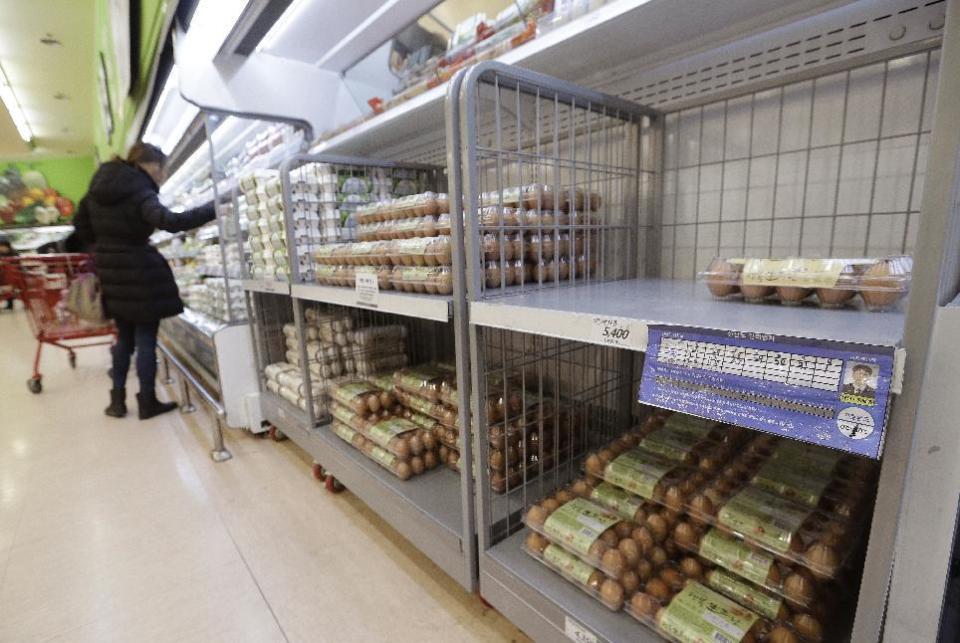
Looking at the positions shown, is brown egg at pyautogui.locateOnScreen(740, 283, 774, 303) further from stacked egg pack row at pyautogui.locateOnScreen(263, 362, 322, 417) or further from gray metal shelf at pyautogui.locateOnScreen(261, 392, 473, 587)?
stacked egg pack row at pyautogui.locateOnScreen(263, 362, 322, 417)

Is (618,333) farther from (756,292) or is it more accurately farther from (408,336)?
(408,336)

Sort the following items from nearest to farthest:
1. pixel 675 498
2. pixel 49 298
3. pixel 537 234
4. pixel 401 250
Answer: pixel 675 498 < pixel 537 234 < pixel 401 250 < pixel 49 298

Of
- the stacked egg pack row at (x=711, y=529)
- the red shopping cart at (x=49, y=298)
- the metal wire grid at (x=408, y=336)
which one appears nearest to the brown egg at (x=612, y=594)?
the stacked egg pack row at (x=711, y=529)

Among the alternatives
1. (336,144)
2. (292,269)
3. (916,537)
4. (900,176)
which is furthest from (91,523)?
(900,176)

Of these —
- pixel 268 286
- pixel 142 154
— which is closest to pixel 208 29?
pixel 142 154

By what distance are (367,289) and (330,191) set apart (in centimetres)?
80

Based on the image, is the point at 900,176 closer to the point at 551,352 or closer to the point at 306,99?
the point at 551,352

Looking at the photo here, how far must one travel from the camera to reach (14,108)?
809 centimetres

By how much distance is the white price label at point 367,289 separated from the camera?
1.40 meters

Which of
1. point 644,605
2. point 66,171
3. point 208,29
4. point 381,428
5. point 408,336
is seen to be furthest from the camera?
point 66,171

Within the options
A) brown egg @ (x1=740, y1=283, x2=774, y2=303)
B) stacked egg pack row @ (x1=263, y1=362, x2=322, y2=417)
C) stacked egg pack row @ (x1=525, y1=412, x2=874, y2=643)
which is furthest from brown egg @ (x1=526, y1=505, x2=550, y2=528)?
stacked egg pack row @ (x1=263, y1=362, x2=322, y2=417)

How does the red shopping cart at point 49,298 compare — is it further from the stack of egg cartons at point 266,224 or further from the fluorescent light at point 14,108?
the fluorescent light at point 14,108

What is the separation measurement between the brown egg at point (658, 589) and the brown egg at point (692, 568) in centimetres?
7

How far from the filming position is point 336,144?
7.37 feet
